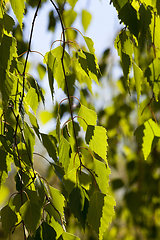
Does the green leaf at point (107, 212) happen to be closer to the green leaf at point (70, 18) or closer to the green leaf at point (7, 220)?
the green leaf at point (7, 220)

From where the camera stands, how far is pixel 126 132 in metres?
1.77

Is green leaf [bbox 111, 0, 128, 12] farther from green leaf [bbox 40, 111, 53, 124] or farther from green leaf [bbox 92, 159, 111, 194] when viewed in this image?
green leaf [bbox 40, 111, 53, 124]

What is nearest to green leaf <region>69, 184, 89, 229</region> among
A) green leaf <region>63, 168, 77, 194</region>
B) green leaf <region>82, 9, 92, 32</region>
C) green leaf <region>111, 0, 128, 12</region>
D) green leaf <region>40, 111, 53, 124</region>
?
green leaf <region>63, 168, 77, 194</region>

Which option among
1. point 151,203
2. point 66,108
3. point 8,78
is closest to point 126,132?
point 151,203

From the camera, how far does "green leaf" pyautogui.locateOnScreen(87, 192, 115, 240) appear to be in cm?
34

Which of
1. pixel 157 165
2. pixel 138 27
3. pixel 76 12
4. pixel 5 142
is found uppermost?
pixel 76 12

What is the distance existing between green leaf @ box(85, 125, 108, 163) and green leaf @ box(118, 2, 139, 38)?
0.14m

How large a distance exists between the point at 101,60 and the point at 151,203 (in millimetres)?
935

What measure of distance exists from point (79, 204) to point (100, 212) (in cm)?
3

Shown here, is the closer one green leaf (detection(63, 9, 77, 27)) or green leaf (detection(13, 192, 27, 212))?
green leaf (detection(13, 192, 27, 212))

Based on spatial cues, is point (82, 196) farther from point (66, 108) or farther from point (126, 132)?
point (126, 132)

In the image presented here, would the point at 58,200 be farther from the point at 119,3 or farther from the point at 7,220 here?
the point at 119,3

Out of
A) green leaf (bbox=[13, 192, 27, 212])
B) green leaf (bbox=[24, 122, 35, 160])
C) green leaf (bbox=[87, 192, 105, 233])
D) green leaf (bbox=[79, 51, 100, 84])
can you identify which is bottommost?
green leaf (bbox=[87, 192, 105, 233])

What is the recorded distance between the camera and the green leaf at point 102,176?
0.39 m
